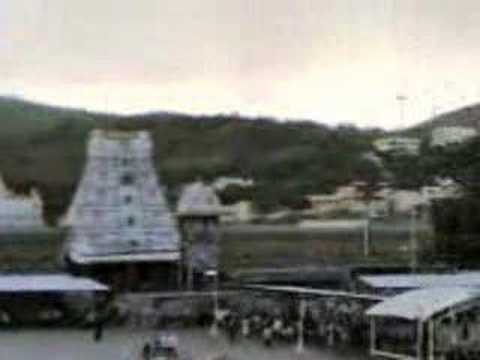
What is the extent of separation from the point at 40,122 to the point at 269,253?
1108 cm

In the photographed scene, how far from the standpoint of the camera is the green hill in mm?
51000

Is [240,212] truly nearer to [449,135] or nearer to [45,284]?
[45,284]

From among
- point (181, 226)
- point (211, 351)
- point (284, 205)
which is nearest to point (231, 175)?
point (284, 205)

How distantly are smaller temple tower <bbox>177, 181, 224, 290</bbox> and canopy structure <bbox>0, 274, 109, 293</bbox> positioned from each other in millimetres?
4125

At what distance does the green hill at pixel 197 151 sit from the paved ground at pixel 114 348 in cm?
1330

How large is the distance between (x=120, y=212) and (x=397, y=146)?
15.5m

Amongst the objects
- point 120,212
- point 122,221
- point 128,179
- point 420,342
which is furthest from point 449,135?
point 420,342

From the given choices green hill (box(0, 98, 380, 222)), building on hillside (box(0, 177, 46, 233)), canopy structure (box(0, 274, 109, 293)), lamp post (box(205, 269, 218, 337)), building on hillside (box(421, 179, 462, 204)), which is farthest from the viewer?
building on hillside (box(421, 179, 462, 204))

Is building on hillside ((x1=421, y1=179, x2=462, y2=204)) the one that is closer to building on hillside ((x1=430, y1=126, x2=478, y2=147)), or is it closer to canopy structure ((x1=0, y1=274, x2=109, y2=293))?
building on hillside ((x1=430, y1=126, x2=478, y2=147))

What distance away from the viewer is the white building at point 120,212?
46.8m

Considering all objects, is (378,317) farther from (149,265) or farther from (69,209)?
(69,209)

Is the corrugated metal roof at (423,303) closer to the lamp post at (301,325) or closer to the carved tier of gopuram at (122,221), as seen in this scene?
the lamp post at (301,325)

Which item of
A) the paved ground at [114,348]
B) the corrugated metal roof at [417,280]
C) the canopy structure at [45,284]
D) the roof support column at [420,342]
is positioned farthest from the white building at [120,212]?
the roof support column at [420,342]

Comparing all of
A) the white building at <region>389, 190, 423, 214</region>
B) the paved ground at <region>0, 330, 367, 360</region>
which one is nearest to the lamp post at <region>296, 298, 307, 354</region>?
the paved ground at <region>0, 330, 367, 360</region>
